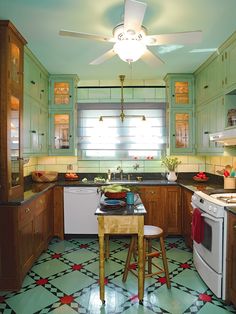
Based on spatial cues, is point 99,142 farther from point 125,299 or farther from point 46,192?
point 125,299

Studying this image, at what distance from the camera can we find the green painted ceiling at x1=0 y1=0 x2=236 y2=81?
218cm

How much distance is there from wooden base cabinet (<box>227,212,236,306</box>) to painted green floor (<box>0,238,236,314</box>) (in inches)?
6.4

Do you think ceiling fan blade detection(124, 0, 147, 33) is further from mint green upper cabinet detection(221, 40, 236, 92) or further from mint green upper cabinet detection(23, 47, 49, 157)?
mint green upper cabinet detection(23, 47, 49, 157)

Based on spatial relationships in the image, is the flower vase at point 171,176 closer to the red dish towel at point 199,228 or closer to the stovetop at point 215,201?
the stovetop at point 215,201

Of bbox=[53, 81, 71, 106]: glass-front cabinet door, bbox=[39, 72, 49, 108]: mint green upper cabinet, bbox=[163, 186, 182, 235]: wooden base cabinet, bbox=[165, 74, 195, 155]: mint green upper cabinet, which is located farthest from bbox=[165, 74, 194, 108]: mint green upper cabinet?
bbox=[39, 72, 49, 108]: mint green upper cabinet

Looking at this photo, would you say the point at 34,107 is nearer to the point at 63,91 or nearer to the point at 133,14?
the point at 63,91

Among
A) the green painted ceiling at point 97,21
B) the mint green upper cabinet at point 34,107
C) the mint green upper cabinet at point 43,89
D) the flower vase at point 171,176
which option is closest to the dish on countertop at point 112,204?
the mint green upper cabinet at point 34,107

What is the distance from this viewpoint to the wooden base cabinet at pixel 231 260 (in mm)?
2143

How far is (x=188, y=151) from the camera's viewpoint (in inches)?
163

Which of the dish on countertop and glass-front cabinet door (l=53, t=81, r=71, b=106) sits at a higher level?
glass-front cabinet door (l=53, t=81, r=71, b=106)

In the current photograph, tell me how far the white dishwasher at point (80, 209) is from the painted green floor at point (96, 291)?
24.4 inches

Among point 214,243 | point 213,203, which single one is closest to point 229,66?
point 213,203

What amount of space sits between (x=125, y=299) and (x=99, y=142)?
8.76ft

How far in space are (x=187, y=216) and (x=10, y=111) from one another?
2628 mm
